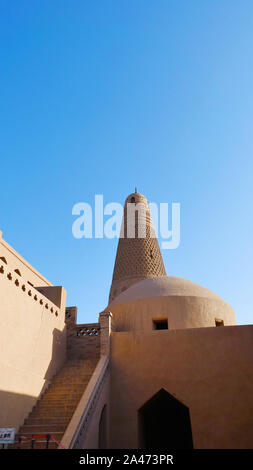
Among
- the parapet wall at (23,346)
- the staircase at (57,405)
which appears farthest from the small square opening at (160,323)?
the parapet wall at (23,346)

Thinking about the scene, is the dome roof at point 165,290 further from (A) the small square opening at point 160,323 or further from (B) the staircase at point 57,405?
(B) the staircase at point 57,405

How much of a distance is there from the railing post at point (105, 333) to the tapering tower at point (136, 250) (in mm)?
5634

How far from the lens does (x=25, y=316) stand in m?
8.97

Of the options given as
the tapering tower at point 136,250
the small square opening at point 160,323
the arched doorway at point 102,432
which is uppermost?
the tapering tower at point 136,250

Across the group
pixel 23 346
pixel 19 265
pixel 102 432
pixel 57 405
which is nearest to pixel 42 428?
pixel 57 405

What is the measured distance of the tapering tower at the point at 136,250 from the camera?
652 inches

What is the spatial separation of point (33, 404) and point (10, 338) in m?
1.94

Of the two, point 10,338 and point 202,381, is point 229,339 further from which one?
point 10,338

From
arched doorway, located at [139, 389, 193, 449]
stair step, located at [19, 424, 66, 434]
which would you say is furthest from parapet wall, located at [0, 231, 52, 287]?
arched doorway, located at [139, 389, 193, 449]

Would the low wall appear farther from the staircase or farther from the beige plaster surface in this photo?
the beige plaster surface

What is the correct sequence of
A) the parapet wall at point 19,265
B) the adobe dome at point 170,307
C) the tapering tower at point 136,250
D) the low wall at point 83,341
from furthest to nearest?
1. the tapering tower at point 136,250
2. the adobe dome at point 170,307
3. the low wall at point 83,341
4. the parapet wall at point 19,265

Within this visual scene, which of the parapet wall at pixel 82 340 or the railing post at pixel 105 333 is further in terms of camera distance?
the parapet wall at pixel 82 340
